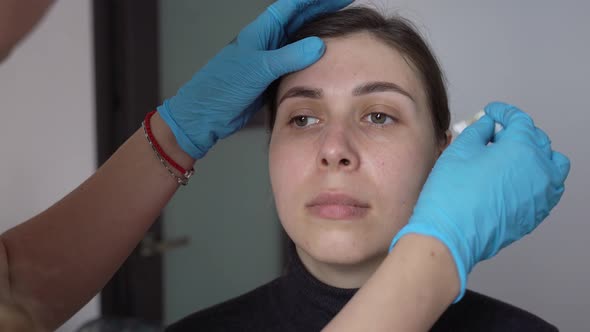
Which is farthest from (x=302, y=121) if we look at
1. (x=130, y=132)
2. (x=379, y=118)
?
(x=130, y=132)

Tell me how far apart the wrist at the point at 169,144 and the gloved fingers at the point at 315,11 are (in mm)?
372

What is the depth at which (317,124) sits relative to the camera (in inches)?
45.7

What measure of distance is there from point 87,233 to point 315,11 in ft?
2.31

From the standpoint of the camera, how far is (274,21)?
124 centimetres

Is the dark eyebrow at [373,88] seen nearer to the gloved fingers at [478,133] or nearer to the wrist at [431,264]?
the gloved fingers at [478,133]

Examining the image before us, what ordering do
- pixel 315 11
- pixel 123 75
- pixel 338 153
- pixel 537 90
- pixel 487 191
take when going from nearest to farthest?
pixel 487 191, pixel 338 153, pixel 315 11, pixel 537 90, pixel 123 75

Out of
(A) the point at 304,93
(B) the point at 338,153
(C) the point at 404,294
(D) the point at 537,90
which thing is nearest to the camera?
(C) the point at 404,294

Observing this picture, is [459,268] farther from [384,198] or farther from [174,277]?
[174,277]

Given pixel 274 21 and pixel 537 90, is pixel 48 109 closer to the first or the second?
pixel 274 21

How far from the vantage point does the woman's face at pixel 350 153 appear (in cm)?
104

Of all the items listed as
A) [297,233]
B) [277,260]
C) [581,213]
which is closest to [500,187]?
[297,233]

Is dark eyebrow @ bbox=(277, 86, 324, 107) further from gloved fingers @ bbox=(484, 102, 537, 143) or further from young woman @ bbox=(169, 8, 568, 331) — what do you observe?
gloved fingers @ bbox=(484, 102, 537, 143)

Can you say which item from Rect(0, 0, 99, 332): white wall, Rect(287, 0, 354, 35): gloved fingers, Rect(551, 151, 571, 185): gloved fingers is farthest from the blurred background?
Rect(551, 151, 571, 185): gloved fingers

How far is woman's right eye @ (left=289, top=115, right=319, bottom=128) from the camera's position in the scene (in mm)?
1182
